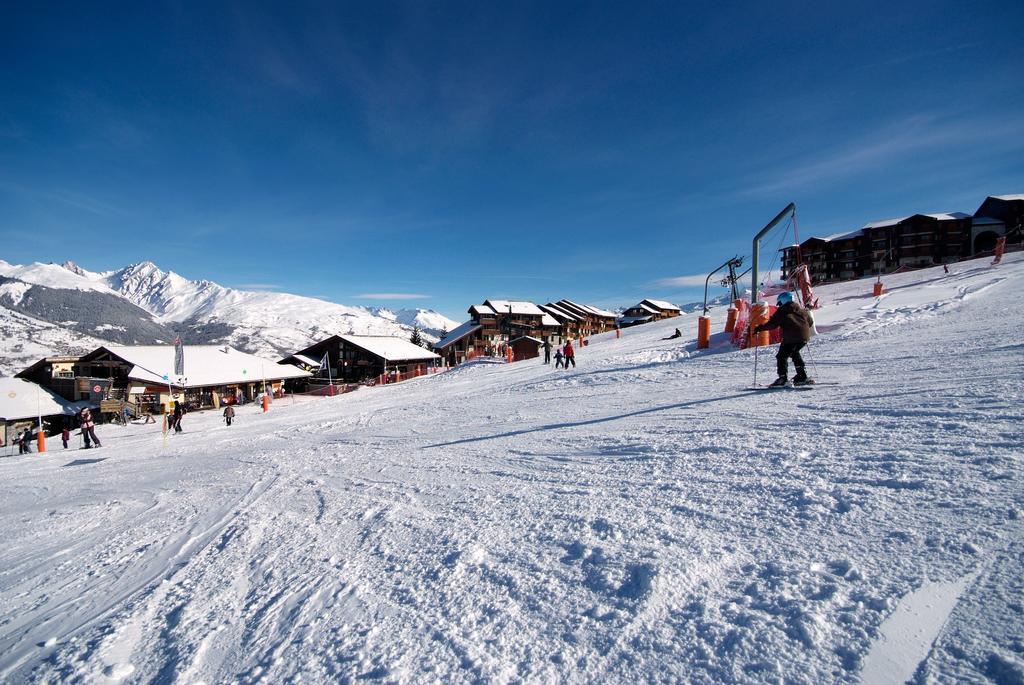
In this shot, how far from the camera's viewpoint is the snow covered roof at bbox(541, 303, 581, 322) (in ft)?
282

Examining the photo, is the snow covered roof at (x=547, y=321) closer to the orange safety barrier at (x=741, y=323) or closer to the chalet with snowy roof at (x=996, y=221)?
the chalet with snowy roof at (x=996, y=221)

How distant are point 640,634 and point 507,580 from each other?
979 mm

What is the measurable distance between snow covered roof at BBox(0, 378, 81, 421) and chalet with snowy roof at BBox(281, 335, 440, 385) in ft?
58.6

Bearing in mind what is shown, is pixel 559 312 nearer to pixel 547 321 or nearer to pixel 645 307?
pixel 547 321

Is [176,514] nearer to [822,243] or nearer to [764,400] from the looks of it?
[764,400]

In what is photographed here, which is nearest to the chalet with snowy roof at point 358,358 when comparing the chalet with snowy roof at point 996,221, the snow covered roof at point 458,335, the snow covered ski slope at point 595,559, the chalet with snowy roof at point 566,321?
the snow covered roof at point 458,335

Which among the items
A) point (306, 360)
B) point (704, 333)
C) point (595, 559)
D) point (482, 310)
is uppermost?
point (482, 310)

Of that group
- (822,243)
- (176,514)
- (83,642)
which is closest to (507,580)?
(83,642)

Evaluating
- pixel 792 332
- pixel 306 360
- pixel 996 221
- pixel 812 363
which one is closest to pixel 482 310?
pixel 306 360

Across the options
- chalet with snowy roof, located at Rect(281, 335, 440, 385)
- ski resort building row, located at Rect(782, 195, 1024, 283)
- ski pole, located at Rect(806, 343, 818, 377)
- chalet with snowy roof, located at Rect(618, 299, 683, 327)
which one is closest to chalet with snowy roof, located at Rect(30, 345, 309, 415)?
chalet with snowy roof, located at Rect(281, 335, 440, 385)

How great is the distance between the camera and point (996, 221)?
5281 centimetres

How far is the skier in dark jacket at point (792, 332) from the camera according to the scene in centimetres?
732

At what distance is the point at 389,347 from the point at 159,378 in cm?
2220

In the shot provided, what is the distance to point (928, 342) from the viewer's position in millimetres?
9281
